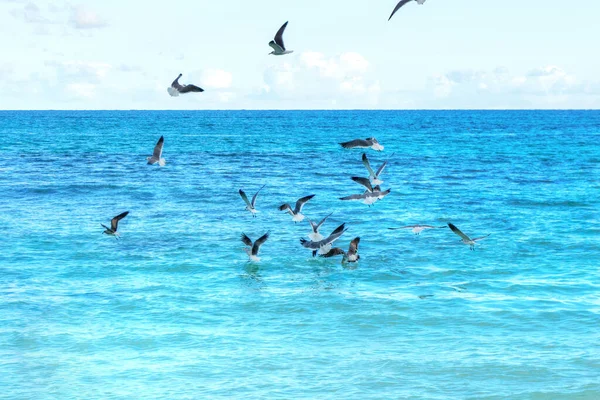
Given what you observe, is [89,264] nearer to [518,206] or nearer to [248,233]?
[248,233]

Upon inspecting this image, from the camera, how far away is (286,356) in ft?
52.4

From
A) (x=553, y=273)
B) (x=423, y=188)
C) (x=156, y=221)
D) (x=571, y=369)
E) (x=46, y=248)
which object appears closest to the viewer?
(x=571, y=369)

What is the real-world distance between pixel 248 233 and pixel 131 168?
30.3 metres

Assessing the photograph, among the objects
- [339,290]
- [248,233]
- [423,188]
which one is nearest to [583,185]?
[423,188]

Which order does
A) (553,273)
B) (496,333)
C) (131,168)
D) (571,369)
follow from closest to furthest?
(571,369), (496,333), (553,273), (131,168)
